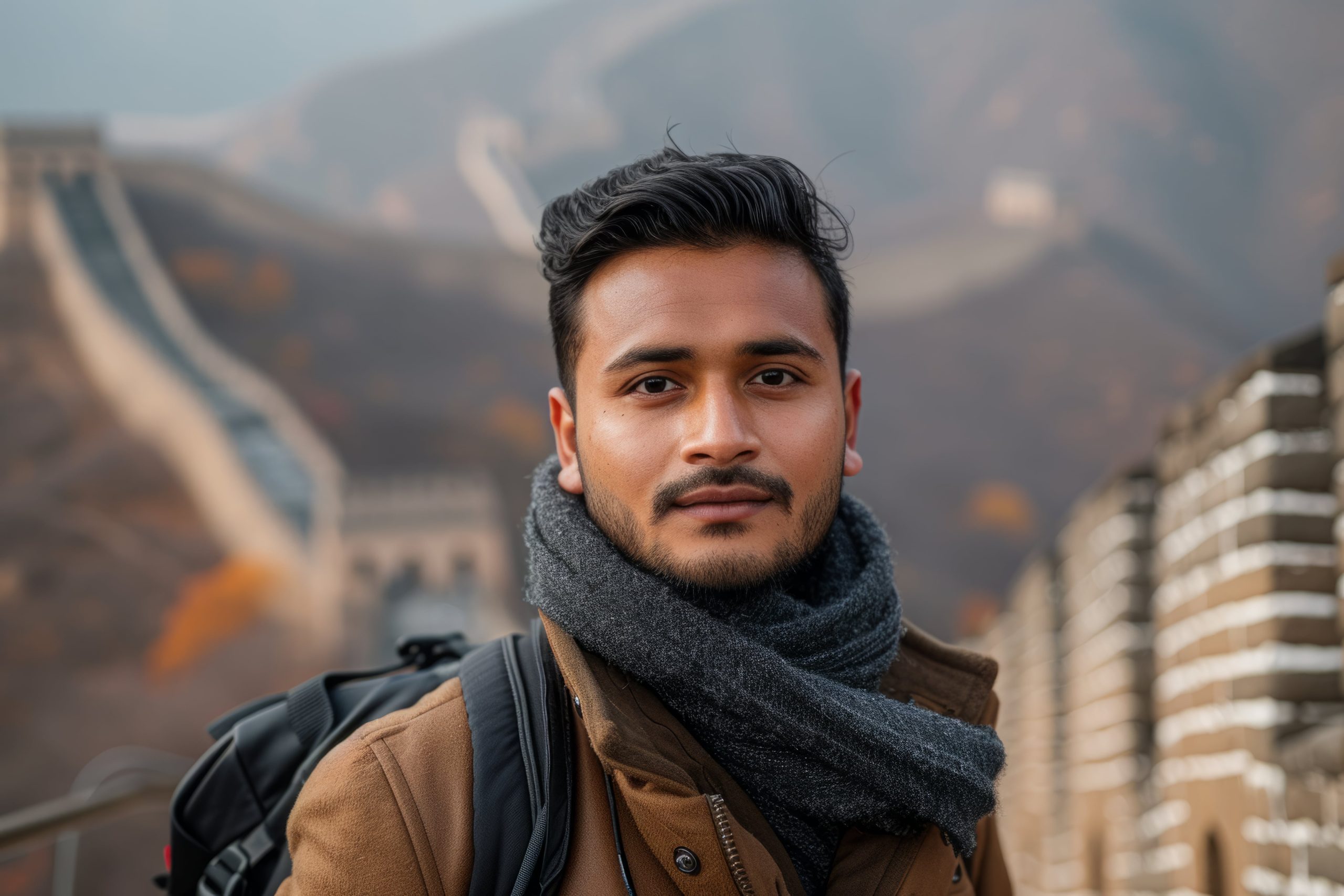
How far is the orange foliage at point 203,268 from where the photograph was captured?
119 ft

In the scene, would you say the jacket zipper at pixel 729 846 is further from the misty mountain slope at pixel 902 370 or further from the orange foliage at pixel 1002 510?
the orange foliage at pixel 1002 510

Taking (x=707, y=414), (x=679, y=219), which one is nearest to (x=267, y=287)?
(x=679, y=219)

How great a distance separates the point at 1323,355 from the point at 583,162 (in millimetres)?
47610

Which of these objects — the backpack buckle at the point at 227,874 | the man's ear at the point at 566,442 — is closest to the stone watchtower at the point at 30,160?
the backpack buckle at the point at 227,874

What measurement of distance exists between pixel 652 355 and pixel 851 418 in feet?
1.81

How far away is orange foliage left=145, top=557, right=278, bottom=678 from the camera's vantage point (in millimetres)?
28219

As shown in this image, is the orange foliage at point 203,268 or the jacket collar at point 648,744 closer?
the jacket collar at point 648,744

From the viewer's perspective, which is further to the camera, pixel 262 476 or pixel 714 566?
pixel 262 476

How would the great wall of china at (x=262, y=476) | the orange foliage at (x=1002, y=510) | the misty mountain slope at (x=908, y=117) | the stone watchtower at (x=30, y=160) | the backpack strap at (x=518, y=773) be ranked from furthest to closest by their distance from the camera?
1. the misty mountain slope at (x=908, y=117)
2. the orange foliage at (x=1002, y=510)
3. the stone watchtower at (x=30, y=160)
4. the great wall of china at (x=262, y=476)
5. the backpack strap at (x=518, y=773)

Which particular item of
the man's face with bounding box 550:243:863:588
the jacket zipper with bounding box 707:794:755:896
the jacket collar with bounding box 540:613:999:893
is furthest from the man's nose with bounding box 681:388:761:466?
the jacket zipper with bounding box 707:794:755:896

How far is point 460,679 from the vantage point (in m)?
1.95

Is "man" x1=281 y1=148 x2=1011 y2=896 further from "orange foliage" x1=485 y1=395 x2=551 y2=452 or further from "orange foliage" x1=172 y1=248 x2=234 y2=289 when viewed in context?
"orange foliage" x1=172 y1=248 x2=234 y2=289

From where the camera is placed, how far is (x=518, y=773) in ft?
5.93

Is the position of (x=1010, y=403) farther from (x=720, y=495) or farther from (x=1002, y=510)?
(x=720, y=495)
